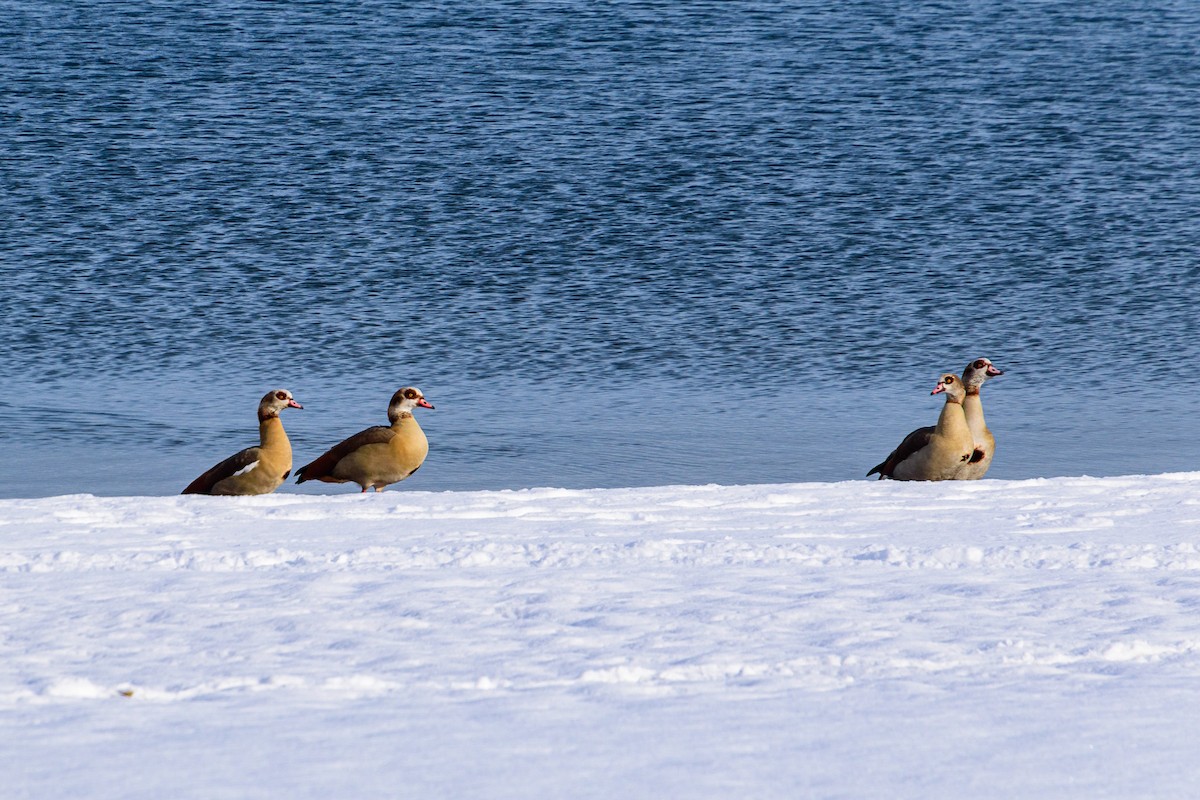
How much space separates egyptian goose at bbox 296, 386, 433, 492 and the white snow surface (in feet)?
4.71

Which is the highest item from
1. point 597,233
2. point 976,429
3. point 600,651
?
point 597,233

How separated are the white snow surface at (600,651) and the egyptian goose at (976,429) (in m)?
1.95

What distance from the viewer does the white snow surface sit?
4828mm

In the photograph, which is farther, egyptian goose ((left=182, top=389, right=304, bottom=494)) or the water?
the water

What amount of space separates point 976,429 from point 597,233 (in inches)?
619

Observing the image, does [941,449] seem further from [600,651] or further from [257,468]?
[600,651]

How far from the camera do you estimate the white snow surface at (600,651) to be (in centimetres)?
483

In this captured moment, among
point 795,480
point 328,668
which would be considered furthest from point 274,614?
point 795,480

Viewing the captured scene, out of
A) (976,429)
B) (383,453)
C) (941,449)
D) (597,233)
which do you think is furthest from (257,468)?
(597,233)

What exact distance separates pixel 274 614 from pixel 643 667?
5.60 feet

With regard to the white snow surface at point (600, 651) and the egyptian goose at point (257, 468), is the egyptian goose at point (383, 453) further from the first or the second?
the white snow surface at point (600, 651)

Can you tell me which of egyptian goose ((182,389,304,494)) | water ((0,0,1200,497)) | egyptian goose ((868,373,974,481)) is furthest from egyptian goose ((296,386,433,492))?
egyptian goose ((868,373,974,481))

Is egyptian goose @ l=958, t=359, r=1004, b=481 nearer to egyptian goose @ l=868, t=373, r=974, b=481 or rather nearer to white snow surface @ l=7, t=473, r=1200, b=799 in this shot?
egyptian goose @ l=868, t=373, r=974, b=481

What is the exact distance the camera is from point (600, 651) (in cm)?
625
